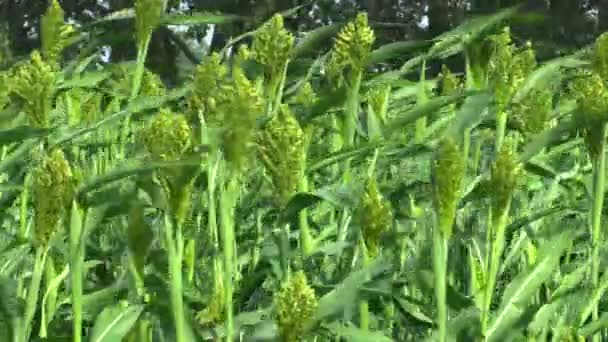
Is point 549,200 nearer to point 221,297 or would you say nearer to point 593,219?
point 593,219

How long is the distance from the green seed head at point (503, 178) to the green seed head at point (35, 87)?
1.56ft

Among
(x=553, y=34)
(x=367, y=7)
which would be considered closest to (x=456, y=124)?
(x=553, y=34)

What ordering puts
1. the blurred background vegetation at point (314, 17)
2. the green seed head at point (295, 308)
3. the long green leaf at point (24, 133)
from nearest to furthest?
the green seed head at point (295, 308) < the long green leaf at point (24, 133) < the blurred background vegetation at point (314, 17)

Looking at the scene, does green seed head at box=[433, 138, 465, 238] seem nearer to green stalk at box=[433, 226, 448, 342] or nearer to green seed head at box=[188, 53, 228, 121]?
green stalk at box=[433, 226, 448, 342]

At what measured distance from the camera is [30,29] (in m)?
17.8

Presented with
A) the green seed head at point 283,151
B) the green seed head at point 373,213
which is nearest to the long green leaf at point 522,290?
the green seed head at point 373,213

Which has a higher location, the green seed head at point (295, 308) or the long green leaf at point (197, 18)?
the long green leaf at point (197, 18)

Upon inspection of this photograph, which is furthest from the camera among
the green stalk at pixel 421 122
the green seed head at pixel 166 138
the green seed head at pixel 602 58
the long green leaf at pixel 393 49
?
the green stalk at pixel 421 122

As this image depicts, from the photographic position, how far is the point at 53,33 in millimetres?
1628

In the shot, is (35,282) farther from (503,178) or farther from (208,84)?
(503,178)

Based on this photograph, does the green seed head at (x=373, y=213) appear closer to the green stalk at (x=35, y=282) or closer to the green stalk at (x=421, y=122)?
the green stalk at (x=35, y=282)

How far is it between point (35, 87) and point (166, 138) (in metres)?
0.24

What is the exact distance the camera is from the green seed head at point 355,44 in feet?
4.72

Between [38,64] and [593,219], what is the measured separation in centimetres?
68
